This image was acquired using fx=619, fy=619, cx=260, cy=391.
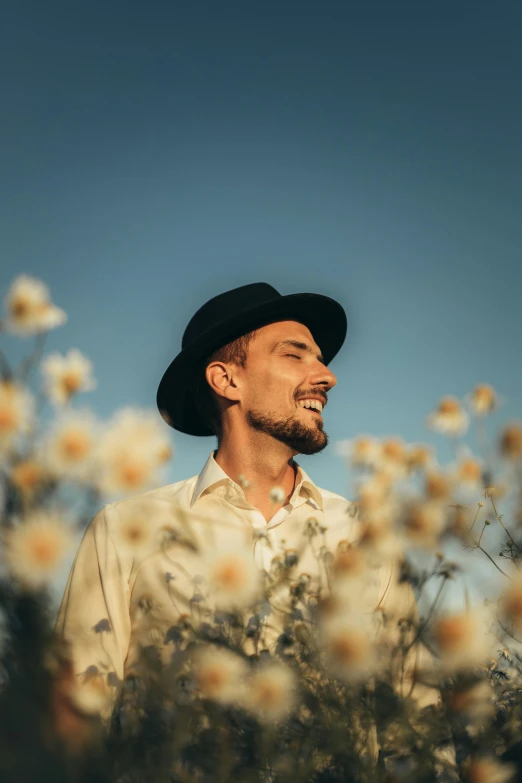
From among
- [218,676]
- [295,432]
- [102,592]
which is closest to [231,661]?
[218,676]

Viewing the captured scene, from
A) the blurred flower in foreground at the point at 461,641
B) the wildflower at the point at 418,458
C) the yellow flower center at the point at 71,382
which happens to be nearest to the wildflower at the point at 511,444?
the wildflower at the point at 418,458

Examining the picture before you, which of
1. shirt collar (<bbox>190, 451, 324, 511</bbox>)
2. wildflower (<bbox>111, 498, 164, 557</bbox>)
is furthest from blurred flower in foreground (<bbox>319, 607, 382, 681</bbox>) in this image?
shirt collar (<bbox>190, 451, 324, 511</bbox>)

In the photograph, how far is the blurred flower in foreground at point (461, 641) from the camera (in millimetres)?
921

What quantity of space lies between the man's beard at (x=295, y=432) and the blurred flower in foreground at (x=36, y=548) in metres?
2.00

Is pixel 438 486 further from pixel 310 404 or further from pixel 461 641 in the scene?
pixel 310 404

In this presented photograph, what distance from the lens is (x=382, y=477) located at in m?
1.49

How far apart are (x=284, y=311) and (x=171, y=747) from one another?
2580 millimetres

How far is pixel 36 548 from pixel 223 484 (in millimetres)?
1950

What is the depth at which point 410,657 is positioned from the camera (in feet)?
3.44

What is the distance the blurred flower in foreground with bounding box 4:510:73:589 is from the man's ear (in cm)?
226

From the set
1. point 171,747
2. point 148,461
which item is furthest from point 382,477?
point 171,747

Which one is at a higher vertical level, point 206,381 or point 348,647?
point 206,381

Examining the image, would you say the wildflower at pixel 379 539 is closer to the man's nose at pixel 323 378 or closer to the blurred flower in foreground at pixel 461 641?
the blurred flower in foreground at pixel 461 641

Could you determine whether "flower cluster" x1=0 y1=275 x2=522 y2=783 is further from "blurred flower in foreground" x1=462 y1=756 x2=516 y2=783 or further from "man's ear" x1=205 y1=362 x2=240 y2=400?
"man's ear" x1=205 y1=362 x2=240 y2=400
